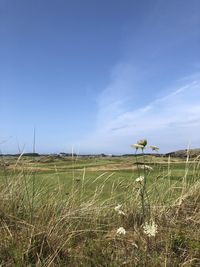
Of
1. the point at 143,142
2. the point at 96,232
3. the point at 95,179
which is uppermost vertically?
the point at 143,142

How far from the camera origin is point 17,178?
4973 millimetres

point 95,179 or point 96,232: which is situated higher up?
point 95,179

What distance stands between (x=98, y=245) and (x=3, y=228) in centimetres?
88

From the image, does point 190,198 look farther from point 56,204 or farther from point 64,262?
point 64,262

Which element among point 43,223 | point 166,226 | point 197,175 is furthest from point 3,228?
point 197,175

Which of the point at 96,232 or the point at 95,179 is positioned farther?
the point at 95,179

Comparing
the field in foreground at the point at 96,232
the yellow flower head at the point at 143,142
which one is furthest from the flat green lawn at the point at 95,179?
the yellow flower head at the point at 143,142

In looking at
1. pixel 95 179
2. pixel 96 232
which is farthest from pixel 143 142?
pixel 95 179

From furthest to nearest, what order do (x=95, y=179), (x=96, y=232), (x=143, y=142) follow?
(x=95, y=179) → (x=96, y=232) → (x=143, y=142)

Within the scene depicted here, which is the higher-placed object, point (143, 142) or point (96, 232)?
point (143, 142)

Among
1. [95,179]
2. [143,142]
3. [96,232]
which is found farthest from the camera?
[95,179]

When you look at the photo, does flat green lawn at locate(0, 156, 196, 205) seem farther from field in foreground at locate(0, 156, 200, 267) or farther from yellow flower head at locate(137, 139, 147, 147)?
yellow flower head at locate(137, 139, 147, 147)

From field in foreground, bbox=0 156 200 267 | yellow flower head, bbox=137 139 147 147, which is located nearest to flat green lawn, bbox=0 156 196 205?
field in foreground, bbox=0 156 200 267

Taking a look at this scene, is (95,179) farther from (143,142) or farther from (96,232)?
(143,142)
